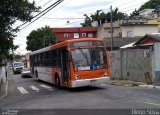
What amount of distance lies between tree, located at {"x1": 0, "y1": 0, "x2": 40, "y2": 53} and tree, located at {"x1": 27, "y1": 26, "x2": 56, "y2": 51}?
56703 millimetres

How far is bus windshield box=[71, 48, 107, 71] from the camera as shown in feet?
65.7

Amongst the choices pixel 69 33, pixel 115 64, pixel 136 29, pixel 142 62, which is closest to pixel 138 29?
pixel 136 29

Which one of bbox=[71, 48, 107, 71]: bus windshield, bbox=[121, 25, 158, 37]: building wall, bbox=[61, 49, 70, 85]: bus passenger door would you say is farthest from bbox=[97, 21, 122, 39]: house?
bbox=[71, 48, 107, 71]: bus windshield

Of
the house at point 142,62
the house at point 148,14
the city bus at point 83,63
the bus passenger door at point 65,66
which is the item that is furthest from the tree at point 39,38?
the city bus at point 83,63

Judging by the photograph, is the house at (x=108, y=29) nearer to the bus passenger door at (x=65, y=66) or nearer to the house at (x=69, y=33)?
the house at (x=69, y=33)

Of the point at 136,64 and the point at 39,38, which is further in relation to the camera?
the point at 39,38

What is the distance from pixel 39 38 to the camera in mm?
80438

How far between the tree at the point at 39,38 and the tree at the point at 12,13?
56.7 m

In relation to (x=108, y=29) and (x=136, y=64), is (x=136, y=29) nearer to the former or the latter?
(x=108, y=29)

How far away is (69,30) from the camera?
86.4 metres

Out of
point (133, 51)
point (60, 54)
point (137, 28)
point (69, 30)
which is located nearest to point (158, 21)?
point (137, 28)

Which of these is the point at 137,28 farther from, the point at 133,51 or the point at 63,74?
the point at 63,74

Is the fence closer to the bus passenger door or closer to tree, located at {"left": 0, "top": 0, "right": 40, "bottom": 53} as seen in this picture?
the bus passenger door

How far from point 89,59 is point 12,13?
5.20 m
